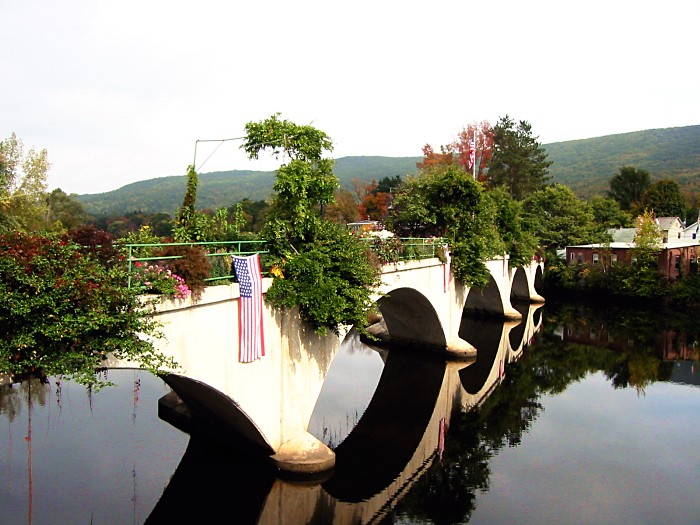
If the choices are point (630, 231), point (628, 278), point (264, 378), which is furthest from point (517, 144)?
point (264, 378)

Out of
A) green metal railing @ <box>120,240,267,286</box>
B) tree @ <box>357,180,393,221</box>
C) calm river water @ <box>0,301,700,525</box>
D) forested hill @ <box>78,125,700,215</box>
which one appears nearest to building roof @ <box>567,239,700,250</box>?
tree @ <box>357,180,393,221</box>

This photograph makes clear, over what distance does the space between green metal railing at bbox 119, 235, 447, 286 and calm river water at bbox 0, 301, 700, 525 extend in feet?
9.93

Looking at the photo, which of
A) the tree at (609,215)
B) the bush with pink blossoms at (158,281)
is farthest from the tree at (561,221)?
the bush with pink blossoms at (158,281)

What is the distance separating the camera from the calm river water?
1374 centimetres

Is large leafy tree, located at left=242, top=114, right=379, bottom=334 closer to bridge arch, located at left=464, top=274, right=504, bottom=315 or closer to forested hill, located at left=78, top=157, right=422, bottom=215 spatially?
bridge arch, located at left=464, top=274, right=504, bottom=315

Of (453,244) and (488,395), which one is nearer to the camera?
(488,395)

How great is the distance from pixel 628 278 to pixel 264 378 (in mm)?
43162

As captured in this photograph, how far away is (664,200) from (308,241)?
271 ft

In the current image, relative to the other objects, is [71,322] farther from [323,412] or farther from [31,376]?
[323,412]

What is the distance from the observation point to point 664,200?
81.6 meters

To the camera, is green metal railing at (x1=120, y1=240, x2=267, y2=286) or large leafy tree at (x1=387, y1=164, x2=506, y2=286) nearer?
green metal railing at (x1=120, y1=240, x2=267, y2=286)

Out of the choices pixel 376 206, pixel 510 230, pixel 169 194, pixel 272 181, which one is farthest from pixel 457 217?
pixel 169 194

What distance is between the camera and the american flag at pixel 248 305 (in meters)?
12.8

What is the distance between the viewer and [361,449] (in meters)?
17.9
